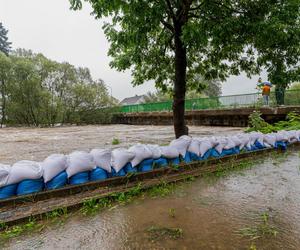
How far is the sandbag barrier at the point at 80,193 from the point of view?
246cm

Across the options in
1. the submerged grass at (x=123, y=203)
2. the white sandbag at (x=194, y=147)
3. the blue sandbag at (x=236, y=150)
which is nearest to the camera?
the submerged grass at (x=123, y=203)

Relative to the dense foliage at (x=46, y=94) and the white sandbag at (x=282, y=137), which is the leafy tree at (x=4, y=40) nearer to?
the dense foliage at (x=46, y=94)

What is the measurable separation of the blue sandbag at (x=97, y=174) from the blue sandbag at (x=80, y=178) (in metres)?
0.07

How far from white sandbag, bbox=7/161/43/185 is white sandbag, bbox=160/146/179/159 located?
6.08ft

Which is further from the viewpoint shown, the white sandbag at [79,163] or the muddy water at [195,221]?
the white sandbag at [79,163]

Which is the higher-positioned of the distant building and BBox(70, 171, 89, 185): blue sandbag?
the distant building

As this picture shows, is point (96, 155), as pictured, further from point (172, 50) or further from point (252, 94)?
point (252, 94)

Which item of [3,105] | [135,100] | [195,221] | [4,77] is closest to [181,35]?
[195,221]

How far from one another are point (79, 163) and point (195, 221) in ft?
5.42

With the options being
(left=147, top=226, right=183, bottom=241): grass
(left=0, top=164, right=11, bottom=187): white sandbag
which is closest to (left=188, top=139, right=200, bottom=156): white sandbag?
(left=147, top=226, right=183, bottom=241): grass

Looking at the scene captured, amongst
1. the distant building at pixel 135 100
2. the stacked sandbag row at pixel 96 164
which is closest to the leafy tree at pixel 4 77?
the stacked sandbag row at pixel 96 164

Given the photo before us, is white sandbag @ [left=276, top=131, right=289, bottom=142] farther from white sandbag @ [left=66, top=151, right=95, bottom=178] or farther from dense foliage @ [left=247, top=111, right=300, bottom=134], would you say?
white sandbag @ [left=66, top=151, right=95, bottom=178]

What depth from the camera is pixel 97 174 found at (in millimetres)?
3182

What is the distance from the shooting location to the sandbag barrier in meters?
2.46
